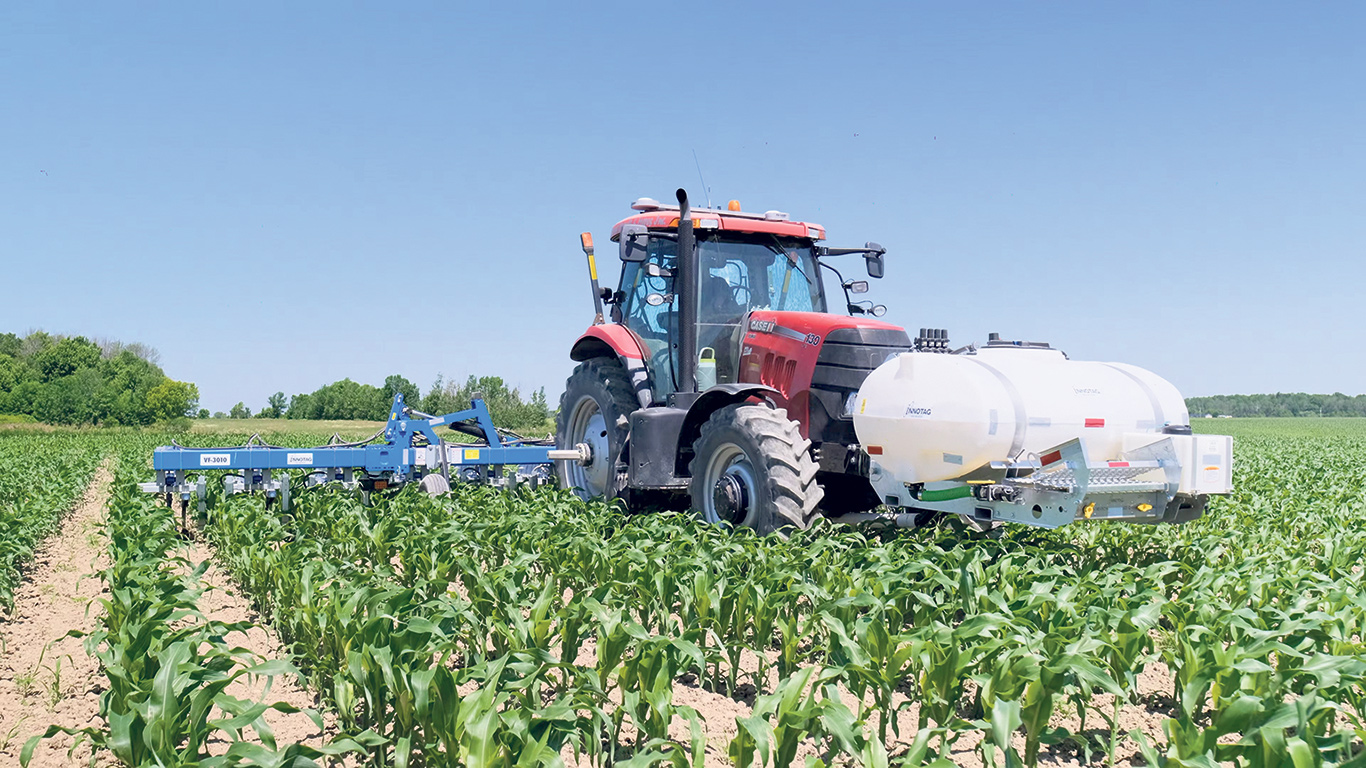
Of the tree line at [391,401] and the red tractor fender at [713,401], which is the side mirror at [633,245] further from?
the tree line at [391,401]

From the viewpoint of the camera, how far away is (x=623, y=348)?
8.53m

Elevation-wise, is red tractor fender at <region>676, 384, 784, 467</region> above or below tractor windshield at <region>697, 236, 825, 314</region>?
below

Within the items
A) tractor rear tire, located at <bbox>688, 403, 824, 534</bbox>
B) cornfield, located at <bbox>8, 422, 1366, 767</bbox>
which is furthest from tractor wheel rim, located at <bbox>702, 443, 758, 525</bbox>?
cornfield, located at <bbox>8, 422, 1366, 767</bbox>

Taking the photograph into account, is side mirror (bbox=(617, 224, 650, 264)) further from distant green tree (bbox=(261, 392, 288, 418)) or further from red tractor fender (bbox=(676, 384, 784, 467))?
distant green tree (bbox=(261, 392, 288, 418))

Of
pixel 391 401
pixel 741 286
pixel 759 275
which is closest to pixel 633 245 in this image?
pixel 741 286

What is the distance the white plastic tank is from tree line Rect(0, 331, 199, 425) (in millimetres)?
54796

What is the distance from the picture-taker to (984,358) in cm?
621

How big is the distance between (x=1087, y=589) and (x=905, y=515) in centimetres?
152

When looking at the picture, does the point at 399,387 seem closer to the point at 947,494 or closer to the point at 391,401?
the point at 391,401

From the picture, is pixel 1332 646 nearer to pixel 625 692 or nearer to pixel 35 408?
pixel 625 692

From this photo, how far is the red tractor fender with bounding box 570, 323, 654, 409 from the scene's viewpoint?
828 cm

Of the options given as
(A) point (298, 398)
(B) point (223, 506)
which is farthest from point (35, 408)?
(B) point (223, 506)

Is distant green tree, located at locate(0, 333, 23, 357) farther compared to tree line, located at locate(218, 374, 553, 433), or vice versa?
distant green tree, located at locate(0, 333, 23, 357)

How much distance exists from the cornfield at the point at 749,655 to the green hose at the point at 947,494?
387 mm
